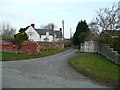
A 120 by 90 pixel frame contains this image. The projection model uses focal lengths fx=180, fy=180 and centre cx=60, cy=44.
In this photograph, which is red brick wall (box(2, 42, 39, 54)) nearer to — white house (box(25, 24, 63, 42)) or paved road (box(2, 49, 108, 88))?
paved road (box(2, 49, 108, 88))

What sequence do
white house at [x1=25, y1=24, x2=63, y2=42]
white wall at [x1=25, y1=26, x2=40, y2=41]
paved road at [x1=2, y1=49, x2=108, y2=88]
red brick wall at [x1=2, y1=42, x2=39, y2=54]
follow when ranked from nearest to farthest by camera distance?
paved road at [x1=2, y1=49, x2=108, y2=88] → red brick wall at [x1=2, y1=42, x2=39, y2=54] → white wall at [x1=25, y1=26, x2=40, y2=41] → white house at [x1=25, y1=24, x2=63, y2=42]

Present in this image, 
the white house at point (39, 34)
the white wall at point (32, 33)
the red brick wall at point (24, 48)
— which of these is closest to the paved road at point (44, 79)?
the red brick wall at point (24, 48)

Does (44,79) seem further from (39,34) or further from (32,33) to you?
(39,34)

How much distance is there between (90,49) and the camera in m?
31.3

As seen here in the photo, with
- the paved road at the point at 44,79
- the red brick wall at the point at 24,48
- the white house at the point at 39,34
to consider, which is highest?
the white house at the point at 39,34

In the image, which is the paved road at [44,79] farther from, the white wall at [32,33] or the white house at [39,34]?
the white wall at [32,33]

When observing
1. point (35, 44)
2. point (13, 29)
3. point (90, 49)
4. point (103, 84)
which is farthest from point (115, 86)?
point (13, 29)

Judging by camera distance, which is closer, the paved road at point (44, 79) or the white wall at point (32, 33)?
the paved road at point (44, 79)

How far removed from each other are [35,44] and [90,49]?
10205mm

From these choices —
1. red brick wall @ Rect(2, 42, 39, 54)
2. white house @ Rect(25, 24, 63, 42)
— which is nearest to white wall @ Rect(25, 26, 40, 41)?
white house @ Rect(25, 24, 63, 42)

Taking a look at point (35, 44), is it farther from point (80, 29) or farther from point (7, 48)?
point (80, 29)

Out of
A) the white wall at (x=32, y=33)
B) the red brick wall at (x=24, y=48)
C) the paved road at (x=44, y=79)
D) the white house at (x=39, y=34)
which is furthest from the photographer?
the white house at (x=39, y=34)

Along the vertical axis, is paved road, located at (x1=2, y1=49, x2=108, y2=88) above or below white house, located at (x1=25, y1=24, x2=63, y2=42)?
below

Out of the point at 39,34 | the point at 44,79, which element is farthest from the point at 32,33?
the point at 44,79
